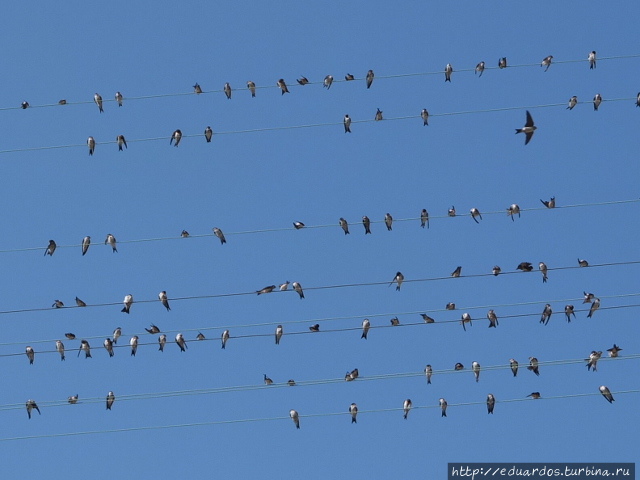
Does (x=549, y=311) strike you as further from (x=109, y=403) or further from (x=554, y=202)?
(x=109, y=403)

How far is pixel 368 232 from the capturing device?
3186 cm

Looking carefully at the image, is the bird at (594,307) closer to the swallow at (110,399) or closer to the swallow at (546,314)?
the swallow at (546,314)

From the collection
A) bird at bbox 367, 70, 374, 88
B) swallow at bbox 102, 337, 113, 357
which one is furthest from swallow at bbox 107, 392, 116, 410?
bird at bbox 367, 70, 374, 88

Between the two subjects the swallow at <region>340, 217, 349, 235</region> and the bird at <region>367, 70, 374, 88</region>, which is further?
the bird at <region>367, 70, 374, 88</region>

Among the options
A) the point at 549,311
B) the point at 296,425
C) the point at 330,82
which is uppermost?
the point at 330,82

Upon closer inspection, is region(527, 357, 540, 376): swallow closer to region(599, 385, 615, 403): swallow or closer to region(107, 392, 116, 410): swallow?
region(599, 385, 615, 403): swallow

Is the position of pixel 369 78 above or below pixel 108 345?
above

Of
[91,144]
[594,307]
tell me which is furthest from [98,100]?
[594,307]

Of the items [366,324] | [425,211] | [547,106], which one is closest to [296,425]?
[366,324]

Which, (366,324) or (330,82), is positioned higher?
(330,82)

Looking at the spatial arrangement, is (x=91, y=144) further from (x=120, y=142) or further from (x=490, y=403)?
(x=490, y=403)

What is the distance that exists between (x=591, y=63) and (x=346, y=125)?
5298mm

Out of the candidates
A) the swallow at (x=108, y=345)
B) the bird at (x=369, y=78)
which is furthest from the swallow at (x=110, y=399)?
the bird at (x=369, y=78)

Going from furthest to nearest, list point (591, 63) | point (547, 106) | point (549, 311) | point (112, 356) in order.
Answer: point (591, 63), point (549, 311), point (112, 356), point (547, 106)
